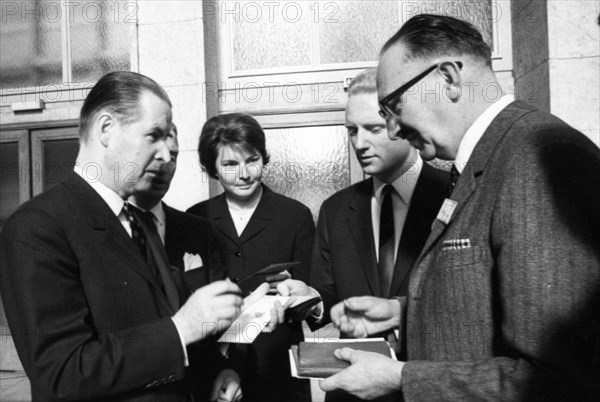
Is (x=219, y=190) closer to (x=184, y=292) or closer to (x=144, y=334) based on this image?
(x=184, y=292)

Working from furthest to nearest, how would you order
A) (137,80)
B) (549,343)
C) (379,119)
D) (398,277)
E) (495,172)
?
(379,119), (398,277), (137,80), (495,172), (549,343)

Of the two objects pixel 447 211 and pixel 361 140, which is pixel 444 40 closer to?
pixel 447 211

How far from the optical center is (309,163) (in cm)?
508

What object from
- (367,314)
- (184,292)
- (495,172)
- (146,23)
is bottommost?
(367,314)

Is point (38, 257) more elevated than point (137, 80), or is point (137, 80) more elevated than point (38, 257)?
point (137, 80)

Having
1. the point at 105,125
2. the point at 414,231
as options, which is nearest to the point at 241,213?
the point at 414,231

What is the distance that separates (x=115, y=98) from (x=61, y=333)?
0.84 meters

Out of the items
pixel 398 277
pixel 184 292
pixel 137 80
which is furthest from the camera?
pixel 398 277

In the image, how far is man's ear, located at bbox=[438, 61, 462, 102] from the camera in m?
1.54

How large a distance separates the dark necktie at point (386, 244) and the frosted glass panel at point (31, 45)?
14.4ft

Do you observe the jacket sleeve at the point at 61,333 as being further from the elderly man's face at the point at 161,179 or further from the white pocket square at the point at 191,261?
the white pocket square at the point at 191,261

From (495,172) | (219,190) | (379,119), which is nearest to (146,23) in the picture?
(219,190)

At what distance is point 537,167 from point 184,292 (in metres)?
1.45

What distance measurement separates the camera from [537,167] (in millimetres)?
1221
